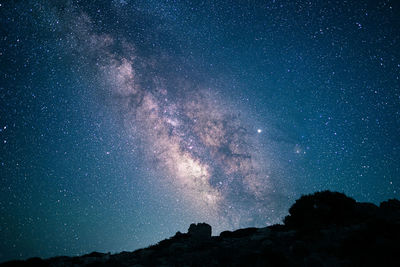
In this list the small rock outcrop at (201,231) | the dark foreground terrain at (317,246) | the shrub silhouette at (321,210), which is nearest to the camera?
the dark foreground terrain at (317,246)

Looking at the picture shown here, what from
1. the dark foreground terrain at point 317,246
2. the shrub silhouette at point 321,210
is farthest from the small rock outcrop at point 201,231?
the shrub silhouette at point 321,210

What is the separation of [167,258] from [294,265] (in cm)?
679

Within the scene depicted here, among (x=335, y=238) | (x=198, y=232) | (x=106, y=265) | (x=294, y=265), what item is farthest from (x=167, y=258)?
(x=335, y=238)

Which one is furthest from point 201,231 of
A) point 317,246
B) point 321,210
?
point 321,210

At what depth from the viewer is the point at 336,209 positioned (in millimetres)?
14250

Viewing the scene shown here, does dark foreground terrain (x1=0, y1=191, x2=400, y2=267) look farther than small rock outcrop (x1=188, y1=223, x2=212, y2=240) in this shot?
No

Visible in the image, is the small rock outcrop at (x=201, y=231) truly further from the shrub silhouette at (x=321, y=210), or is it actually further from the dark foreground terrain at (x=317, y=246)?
the shrub silhouette at (x=321, y=210)

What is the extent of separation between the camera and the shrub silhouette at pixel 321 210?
43.4 ft

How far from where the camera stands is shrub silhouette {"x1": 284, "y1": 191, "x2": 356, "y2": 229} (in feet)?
43.4

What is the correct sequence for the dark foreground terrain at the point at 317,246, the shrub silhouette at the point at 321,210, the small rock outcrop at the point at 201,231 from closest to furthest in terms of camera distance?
1. the dark foreground terrain at the point at 317,246
2. the shrub silhouette at the point at 321,210
3. the small rock outcrop at the point at 201,231

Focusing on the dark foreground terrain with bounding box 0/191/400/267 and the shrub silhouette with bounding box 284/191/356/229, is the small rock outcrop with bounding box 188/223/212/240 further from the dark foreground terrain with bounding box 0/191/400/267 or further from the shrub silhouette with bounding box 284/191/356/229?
the shrub silhouette with bounding box 284/191/356/229

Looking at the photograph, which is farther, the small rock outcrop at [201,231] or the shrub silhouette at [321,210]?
the small rock outcrop at [201,231]

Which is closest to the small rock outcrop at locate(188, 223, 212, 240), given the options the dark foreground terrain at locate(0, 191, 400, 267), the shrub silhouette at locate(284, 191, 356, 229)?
the dark foreground terrain at locate(0, 191, 400, 267)

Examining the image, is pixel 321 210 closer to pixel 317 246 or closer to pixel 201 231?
pixel 317 246
